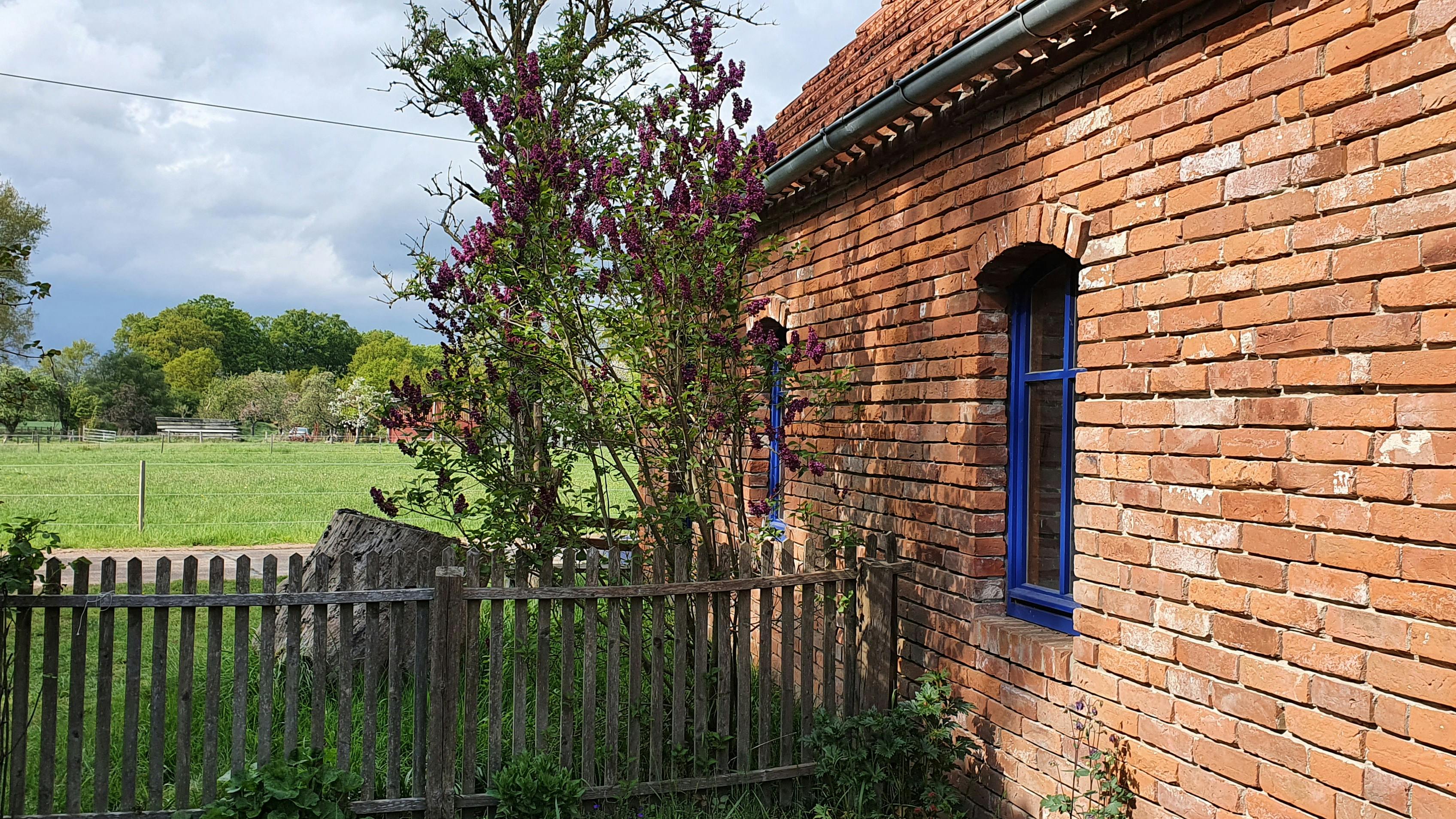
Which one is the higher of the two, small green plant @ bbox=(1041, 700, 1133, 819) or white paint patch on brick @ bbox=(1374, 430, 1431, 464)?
white paint patch on brick @ bbox=(1374, 430, 1431, 464)

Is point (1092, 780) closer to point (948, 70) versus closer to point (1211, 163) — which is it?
point (1211, 163)

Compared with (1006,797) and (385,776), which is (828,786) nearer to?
(1006,797)

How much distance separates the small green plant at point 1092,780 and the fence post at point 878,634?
1200 millimetres

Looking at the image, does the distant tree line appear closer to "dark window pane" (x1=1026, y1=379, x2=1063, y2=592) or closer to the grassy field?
the grassy field

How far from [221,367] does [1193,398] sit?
129996mm

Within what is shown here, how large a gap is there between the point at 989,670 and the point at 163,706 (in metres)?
3.72

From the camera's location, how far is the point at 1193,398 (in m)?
3.21

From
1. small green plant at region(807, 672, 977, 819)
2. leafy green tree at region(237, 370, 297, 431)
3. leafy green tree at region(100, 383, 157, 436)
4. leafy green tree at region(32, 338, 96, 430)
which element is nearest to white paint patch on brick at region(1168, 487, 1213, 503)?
small green plant at region(807, 672, 977, 819)

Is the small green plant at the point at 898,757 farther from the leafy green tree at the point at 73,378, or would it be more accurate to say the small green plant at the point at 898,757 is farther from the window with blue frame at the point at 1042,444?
the leafy green tree at the point at 73,378

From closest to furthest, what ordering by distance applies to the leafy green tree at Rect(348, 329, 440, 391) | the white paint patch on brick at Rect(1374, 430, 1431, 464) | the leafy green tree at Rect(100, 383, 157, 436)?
1. the white paint patch on brick at Rect(1374, 430, 1431, 464)
2. the leafy green tree at Rect(100, 383, 157, 436)
3. the leafy green tree at Rect(348, 329, 440, 391)

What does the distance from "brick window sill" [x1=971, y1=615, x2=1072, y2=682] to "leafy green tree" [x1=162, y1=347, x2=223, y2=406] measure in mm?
113741

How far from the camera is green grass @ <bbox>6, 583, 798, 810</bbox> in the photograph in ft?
14.4

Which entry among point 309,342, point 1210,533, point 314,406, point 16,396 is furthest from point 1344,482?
point 309,342

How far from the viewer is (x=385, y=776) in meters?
4.44
